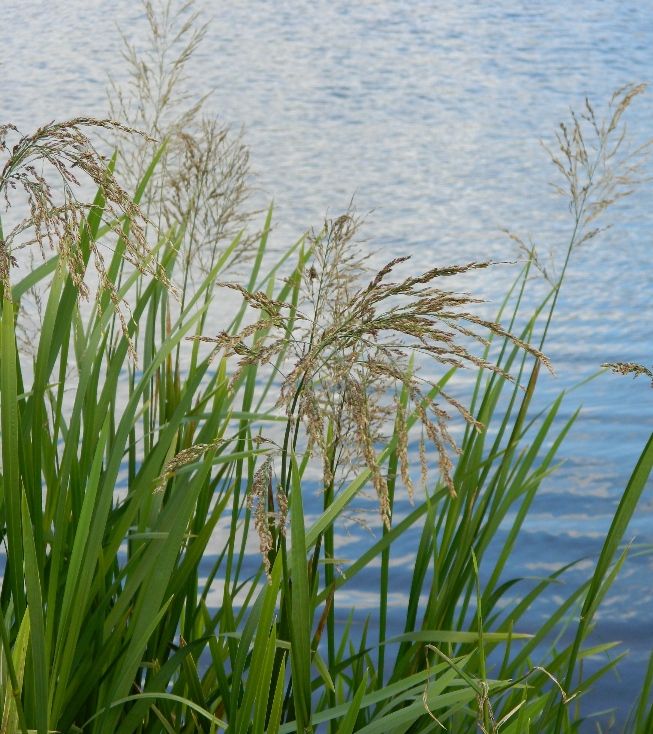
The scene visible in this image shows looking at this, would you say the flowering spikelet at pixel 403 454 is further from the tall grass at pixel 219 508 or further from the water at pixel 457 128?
the water at pixel 457 128

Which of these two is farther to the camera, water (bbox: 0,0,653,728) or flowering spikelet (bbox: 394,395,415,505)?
water (bbox: 0,0,653,728)

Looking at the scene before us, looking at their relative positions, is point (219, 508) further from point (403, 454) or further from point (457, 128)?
point (457, 128)

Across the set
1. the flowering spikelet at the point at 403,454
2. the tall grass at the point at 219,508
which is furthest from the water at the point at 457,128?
the flowering spikelet at the point at 403,454

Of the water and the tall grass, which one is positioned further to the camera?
the water

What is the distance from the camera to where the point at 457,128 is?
1045cm

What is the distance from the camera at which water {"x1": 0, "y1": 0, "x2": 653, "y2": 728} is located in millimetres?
4422

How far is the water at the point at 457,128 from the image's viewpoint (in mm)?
4422

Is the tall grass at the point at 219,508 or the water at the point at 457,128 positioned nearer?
the tall grass at the point at 219,508

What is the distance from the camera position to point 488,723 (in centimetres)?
99

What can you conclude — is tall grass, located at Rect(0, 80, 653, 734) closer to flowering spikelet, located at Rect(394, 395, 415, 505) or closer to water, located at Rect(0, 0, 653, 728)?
flowering spikelet, located at Rect(394, 395, 415, 505)

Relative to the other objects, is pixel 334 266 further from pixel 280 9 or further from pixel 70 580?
pixel 280 9

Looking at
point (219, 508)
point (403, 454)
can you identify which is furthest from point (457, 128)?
point (403, 454)

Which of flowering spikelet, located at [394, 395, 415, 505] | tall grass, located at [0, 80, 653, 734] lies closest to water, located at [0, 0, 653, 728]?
tall grass, located at [0, 80, 653, 734]

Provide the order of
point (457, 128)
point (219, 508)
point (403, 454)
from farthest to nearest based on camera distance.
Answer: point (457, 128) < point (219, 508) < point (403, 454)
